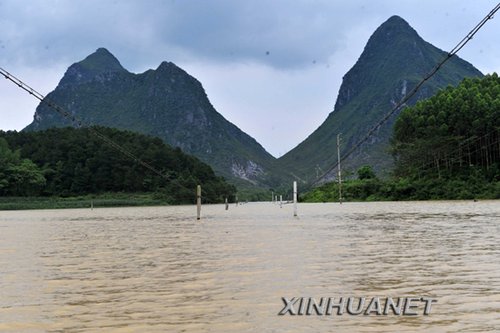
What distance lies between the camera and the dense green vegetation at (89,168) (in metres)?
142

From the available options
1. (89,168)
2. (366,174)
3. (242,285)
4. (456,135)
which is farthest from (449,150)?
(242,285)

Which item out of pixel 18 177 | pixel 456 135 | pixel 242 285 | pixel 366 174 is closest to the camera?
pixel 242 285

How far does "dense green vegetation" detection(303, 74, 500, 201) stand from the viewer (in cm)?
9419

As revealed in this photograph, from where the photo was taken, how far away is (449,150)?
100500mm

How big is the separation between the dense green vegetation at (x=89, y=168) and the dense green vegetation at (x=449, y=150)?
47.0 metres

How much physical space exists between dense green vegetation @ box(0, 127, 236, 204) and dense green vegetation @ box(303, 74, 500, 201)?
1851 inches

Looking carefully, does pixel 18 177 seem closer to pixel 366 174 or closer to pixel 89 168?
pixel 89 168

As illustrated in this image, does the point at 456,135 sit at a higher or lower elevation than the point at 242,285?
higher

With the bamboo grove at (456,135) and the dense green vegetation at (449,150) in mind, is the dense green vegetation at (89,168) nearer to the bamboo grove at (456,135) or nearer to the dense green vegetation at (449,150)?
the dense green vegetation at (449,150)

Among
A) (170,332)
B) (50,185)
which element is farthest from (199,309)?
(50,185)

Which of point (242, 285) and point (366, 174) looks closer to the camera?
point (242, 285)

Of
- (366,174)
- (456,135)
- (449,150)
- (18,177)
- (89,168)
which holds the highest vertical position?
(456,135)

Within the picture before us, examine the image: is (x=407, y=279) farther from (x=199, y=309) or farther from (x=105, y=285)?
Result: (x=105, y=285)

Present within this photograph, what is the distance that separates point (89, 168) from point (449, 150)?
93.0m
